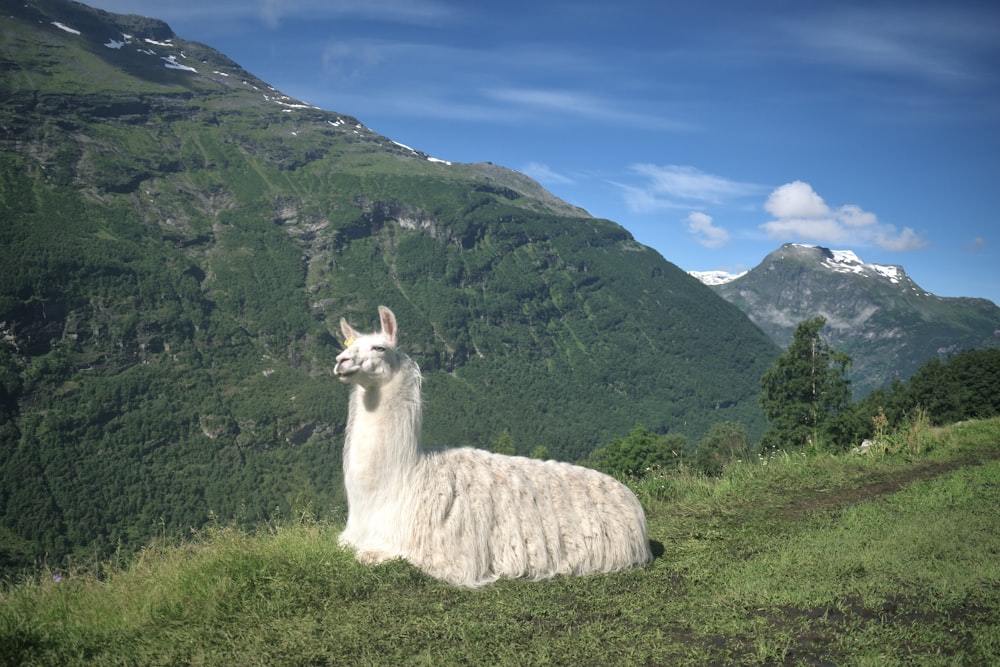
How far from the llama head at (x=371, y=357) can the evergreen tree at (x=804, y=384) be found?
123 ft

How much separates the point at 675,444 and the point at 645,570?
65.6 metres

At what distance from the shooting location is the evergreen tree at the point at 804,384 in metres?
44.4

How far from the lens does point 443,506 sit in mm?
8344

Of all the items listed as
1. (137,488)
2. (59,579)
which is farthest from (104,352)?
(59,579)

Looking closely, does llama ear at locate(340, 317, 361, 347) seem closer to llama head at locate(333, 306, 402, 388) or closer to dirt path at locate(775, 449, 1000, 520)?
llama head at locate(333, 306, 402, 388)

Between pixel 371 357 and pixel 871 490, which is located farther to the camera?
pixel 871 490

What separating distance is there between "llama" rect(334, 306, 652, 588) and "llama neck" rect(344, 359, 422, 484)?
1 centimetres


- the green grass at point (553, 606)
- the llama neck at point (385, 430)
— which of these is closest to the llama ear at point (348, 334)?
the llama neck at point (385, 430)

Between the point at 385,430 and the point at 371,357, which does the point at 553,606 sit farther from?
the point at 371,357

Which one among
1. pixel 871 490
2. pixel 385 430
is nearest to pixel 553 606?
pixel 385 430

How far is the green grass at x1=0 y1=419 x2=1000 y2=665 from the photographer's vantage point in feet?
18.2

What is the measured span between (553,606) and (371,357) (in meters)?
3.38

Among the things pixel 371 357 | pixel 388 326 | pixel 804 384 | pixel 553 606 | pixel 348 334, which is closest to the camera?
pixel 553 606

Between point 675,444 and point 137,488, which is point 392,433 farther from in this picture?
point 137,488
